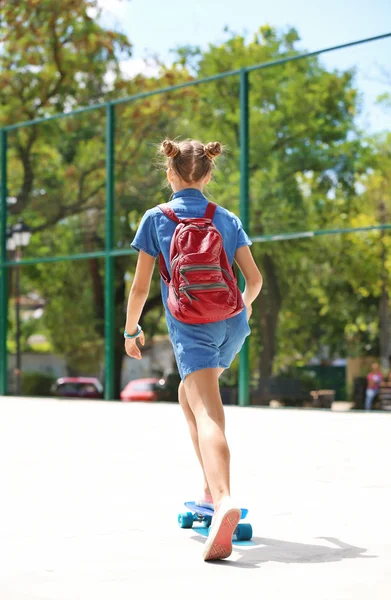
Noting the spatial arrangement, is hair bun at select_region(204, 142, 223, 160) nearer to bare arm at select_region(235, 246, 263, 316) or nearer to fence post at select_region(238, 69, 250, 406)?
bare arm at select_region(235, 246, 263, 316)

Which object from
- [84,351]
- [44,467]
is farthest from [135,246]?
[84,351]

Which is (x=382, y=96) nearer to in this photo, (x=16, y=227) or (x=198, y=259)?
(x=16, y=227)

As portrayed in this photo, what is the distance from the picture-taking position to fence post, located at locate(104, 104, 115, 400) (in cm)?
1652

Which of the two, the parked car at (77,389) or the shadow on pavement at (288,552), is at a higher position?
the shadow on pavement at (288,552)

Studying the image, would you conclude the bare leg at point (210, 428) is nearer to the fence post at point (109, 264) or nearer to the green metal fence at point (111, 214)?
the green metal fence at point (111, 214)

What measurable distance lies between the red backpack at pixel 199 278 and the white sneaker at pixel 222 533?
2.50ft

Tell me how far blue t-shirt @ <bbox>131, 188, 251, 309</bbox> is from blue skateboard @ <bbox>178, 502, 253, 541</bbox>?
846mm

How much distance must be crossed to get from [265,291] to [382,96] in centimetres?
1199

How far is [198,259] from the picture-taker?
4027mm

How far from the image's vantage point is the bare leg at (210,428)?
3.86 metres

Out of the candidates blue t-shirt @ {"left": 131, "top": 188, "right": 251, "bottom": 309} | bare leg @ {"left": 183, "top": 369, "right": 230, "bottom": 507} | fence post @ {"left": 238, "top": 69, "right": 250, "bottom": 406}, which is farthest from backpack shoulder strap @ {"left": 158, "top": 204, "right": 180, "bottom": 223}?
fence post @ {"left": 238, "top": 69, "right": 250, "bottom": 406}

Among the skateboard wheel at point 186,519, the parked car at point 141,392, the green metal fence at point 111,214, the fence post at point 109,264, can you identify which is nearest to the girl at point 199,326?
the skateboard wheel at point 186,519

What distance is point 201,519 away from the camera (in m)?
4.43

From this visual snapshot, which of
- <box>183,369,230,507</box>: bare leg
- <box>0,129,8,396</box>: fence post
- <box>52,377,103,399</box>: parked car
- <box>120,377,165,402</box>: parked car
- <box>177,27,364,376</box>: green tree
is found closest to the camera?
<box>183,369,230,507</box>: bare leg
